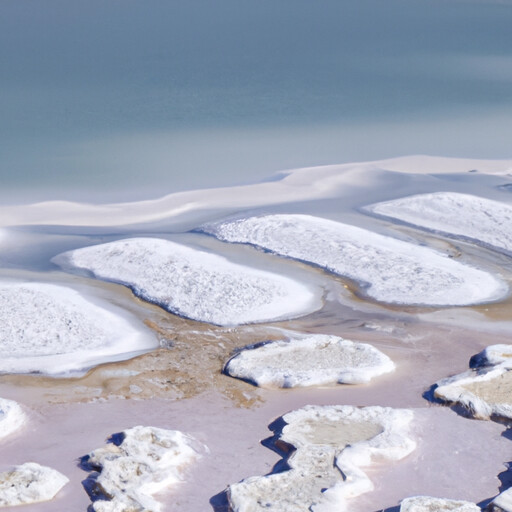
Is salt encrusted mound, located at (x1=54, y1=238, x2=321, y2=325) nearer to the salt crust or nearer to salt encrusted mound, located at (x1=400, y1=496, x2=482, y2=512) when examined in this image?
the salt crust

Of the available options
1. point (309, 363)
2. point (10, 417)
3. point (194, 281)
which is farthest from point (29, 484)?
point (194, 281)

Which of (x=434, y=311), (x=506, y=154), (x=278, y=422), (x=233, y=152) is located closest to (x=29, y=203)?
(x=233, y=152)

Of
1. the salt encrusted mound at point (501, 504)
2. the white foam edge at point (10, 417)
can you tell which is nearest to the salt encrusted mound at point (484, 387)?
the salt encrusted mound at point (501, 504)

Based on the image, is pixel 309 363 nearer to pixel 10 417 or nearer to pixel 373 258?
pixel 10 417

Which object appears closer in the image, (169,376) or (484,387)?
(484,387)

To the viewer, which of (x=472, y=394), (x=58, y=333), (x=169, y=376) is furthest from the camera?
(x=58, y=333)

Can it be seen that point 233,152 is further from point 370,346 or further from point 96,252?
point 370,346

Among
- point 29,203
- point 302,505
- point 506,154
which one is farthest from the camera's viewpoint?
point 506,154
